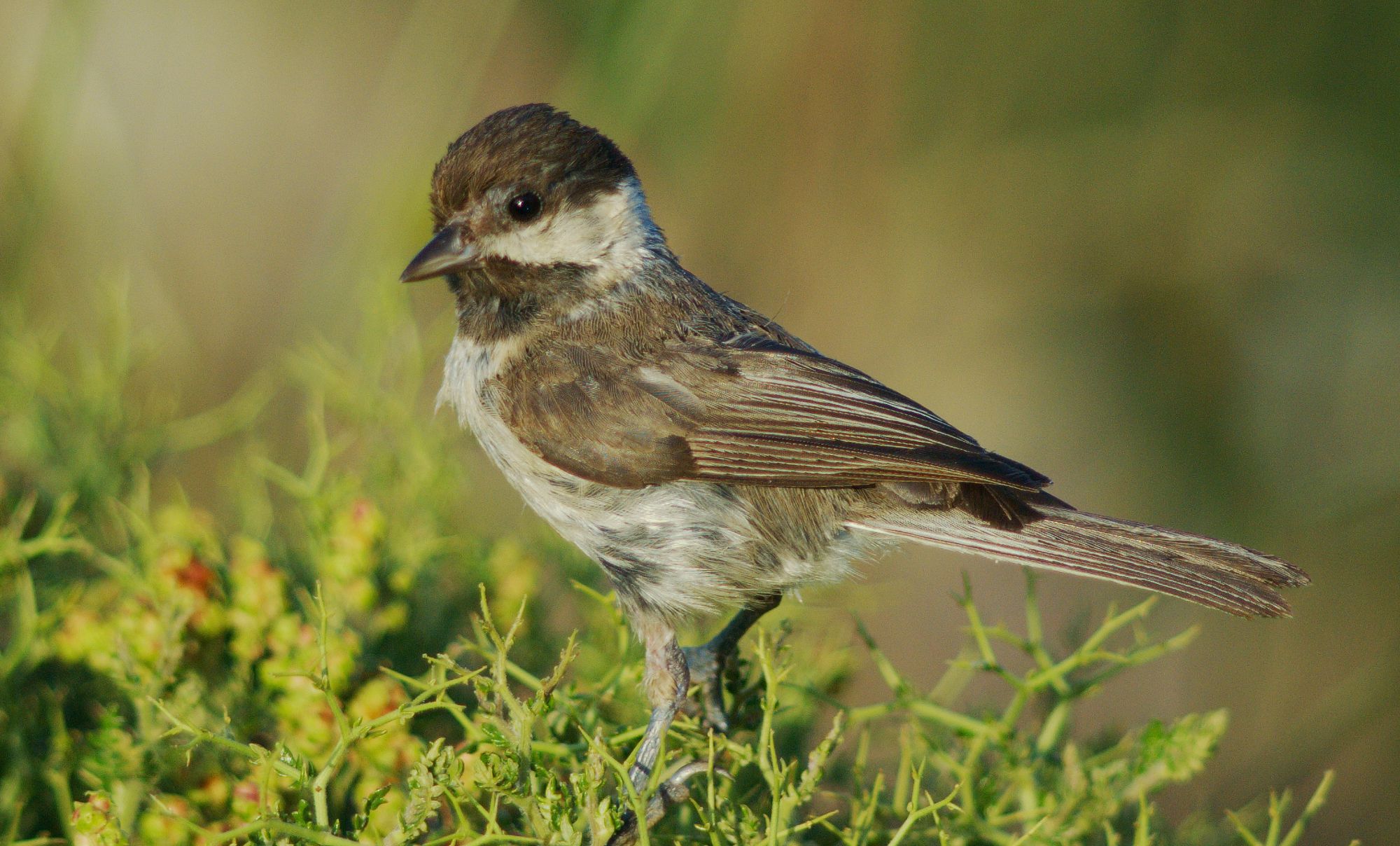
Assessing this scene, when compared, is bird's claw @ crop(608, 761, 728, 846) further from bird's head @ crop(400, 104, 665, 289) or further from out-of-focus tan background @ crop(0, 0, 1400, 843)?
bird's head @ crop(400, 104, 665, 289)

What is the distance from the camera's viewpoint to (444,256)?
2012 mm

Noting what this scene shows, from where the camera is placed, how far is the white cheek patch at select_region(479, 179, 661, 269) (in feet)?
6.84

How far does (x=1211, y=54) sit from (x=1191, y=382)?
3.24 ft

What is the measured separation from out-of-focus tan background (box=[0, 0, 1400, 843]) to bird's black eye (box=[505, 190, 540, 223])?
0.19 meters

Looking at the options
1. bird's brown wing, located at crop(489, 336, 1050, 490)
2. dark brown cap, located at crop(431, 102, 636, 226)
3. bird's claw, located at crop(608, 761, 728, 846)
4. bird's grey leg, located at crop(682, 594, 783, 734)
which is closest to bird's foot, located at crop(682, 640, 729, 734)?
bird's grey leg, located at crop(682, 594, 783, 734)

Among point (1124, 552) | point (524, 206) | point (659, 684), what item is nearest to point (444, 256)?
point (524, 206)

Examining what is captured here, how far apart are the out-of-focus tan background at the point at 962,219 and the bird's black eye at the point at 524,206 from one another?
19cm

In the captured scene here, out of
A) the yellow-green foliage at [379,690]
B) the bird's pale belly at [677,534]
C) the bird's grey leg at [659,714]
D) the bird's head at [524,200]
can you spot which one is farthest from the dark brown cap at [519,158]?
the bird's grey leg at [659,714]

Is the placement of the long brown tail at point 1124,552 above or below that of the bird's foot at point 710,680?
above

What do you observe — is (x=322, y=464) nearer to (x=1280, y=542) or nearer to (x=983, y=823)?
(x=983, y=823)

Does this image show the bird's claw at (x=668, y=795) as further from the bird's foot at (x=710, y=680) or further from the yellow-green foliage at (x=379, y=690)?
the bird's foot at (x=710, y=680)

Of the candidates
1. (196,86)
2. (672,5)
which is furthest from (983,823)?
(196,86)

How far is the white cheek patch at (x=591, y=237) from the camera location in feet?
6.84

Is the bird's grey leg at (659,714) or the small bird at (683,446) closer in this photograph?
the bird's grey leg at (659,714)
